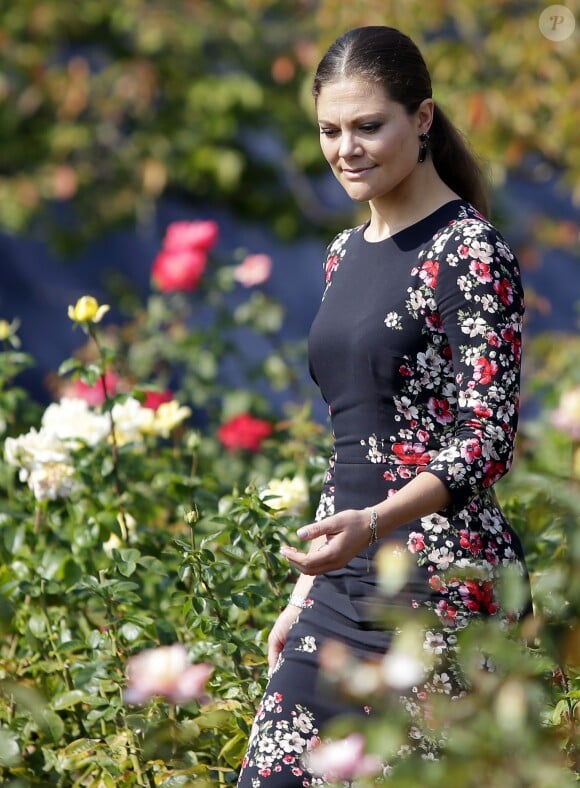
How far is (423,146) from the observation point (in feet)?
5.93

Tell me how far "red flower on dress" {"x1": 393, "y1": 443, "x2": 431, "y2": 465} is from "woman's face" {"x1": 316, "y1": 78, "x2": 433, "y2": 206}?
35 centimetres

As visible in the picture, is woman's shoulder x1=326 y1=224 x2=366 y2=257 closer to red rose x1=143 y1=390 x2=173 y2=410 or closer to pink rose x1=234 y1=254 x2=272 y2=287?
red rose x1=143 y1=390 x2=173 y2=410

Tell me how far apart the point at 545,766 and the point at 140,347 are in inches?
128

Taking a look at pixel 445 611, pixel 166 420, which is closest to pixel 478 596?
pixel 445 611

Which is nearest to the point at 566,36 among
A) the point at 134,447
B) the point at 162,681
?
the point at 134,447

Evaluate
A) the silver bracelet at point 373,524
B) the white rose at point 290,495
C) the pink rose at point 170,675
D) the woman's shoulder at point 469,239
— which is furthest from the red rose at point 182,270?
the pink rose at point 170,675

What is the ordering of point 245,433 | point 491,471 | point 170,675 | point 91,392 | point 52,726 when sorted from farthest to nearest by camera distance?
point 91,392 → point 245,433 → point 52,726 → point 491,471 → point 170,675

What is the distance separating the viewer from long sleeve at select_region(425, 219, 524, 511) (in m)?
1.60

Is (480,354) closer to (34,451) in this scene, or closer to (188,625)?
(188,625)

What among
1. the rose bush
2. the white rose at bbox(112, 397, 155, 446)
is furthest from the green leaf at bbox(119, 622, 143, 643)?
the white rose at bbox(112, 397, 155, 446)

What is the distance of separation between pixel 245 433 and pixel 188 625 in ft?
5.49

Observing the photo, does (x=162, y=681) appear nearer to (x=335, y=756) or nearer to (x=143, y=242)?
(x=335, y=756)

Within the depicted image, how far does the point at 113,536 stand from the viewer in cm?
246

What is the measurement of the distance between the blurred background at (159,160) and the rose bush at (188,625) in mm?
3225
